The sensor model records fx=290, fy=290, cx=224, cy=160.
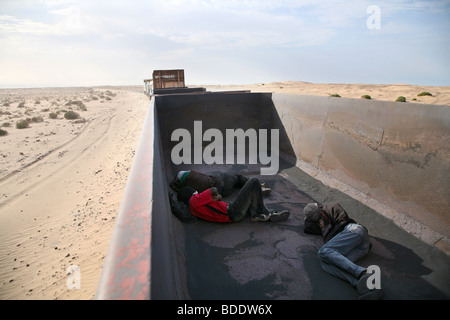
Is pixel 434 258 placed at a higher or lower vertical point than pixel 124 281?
lower

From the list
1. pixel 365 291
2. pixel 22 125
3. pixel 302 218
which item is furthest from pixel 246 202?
pixel 22 125

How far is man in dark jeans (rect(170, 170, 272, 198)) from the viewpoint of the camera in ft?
16.3

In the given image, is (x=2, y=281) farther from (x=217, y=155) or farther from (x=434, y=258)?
(x=434, y=258)

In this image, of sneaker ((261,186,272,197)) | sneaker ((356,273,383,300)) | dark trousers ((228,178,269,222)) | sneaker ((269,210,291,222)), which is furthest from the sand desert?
sneaker ((356,273,383,300))

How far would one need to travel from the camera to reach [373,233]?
4074 millimetres

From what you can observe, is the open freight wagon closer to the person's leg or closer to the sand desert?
the person's leg

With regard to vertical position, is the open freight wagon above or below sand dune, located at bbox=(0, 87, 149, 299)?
above

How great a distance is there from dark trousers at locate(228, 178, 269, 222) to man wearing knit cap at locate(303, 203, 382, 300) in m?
0.79

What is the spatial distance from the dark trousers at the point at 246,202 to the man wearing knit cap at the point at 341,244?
79 cm

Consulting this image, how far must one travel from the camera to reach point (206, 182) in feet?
16.4

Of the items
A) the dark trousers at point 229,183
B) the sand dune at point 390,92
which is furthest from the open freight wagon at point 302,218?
the sand dune at point 390,92

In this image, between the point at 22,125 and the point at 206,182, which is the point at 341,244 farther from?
the point at 22,125
